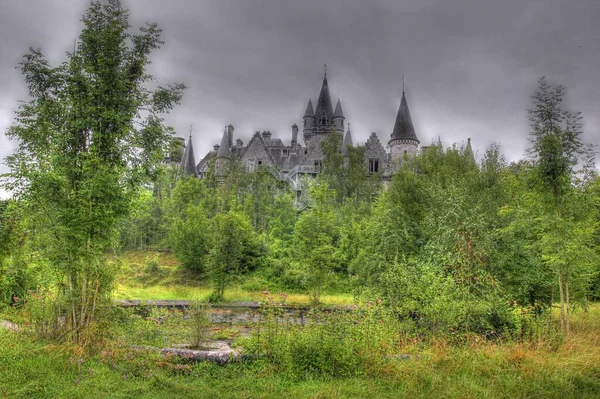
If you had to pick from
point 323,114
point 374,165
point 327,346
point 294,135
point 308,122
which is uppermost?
point 323,114

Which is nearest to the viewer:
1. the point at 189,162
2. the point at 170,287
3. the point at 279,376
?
the point at 279,376

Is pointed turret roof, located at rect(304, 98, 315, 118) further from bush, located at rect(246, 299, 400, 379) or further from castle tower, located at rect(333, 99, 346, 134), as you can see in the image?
bush, located at rect(246, 299, 400, 379)

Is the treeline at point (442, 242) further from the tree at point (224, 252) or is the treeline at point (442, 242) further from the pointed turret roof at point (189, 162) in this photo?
the pointed turret roof at point (189, 162)

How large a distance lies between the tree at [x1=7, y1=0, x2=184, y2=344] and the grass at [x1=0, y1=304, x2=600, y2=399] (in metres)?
1.10

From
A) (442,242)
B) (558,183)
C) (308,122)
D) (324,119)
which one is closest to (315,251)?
(442,242)

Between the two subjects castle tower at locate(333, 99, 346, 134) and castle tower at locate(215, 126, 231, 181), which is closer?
castle tower at locate(215, 126, 231, 181)

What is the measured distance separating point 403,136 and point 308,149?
9.57 m

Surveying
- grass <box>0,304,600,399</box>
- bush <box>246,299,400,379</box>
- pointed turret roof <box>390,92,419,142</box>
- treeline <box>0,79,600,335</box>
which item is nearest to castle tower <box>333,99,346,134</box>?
pointed turret roof <box>390,92,419,142</box>

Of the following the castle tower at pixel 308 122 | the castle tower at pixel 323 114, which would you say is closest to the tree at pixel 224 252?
the castle tower at pixel 323 114

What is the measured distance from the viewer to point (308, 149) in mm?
43469

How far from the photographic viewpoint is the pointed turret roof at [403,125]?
42.9 meters

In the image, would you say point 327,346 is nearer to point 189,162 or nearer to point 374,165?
point 374,165

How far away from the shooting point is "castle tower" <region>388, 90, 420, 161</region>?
42750 millimetres

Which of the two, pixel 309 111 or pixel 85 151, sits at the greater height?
pixel 309 111
